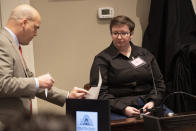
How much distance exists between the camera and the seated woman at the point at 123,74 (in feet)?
9.15

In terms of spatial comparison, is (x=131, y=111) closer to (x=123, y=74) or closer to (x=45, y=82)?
(x=123, y=74)

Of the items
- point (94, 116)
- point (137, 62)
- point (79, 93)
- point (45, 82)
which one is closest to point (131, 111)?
point (137, 62)

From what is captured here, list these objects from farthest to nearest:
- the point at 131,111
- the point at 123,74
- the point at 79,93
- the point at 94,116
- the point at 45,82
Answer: the point at 123,74 < the point at 131,111 < the point at 79,93 < the point at 45,82 < the point at 94,116

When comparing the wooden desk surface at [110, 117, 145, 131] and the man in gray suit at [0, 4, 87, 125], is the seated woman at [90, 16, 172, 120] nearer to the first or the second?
the wooden desk surface at [110, 117, 145, 131]

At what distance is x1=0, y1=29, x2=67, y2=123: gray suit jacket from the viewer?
1950 millimetres

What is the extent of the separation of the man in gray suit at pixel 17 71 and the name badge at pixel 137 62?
76 cm

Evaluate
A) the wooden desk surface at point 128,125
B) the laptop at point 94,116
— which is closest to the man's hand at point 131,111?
the wooden desk surface at point 128,125

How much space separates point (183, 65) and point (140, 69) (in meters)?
0.59

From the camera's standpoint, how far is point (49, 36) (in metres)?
3.33

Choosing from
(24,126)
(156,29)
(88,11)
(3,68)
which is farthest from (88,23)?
(24,126)

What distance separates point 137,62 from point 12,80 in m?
1.26

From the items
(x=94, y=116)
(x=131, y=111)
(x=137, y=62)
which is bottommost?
(x=131, y=111)

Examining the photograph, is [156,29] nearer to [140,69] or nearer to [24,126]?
[140,69]

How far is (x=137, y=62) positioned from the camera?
2865 mm
